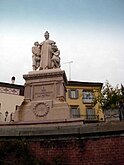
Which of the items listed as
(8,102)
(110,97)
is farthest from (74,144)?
(8,102)

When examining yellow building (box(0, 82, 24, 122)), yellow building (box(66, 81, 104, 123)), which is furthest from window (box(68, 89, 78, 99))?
yellow building (box(0, 82, 24, 122))

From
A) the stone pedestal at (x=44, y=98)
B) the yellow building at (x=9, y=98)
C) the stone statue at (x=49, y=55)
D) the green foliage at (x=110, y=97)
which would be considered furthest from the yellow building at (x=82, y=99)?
the stone pedestal at (x=44, y=98)

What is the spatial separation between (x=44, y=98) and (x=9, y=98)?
29.7 metres

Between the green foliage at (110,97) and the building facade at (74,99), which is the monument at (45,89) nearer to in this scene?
the green foliage at (110,97)

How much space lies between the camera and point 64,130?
8.17 meters

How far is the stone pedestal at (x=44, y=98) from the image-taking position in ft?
49.9

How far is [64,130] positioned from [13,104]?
1472 inches

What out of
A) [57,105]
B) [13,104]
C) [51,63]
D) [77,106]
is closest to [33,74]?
[51,63]

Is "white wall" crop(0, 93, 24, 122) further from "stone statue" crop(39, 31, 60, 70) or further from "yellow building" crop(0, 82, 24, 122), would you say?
"stone statue" crop(39, 31, 60, 70)

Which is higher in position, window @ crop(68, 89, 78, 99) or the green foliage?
window @ crop(68, 89, 78, 99)

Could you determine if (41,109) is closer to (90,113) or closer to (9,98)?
(9,98)

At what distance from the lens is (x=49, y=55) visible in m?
17.9

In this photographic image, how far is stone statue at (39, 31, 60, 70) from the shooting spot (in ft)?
58.0

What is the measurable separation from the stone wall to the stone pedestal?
6382 mm
